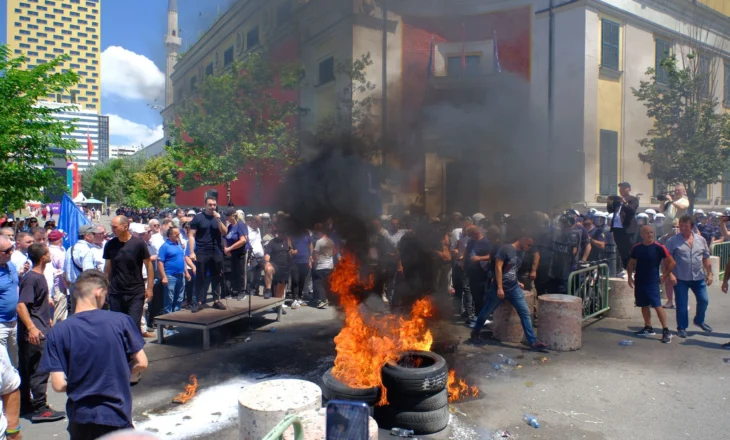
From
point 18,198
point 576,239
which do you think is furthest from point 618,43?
point 18,198

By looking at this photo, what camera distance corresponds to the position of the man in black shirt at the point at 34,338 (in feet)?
13.5

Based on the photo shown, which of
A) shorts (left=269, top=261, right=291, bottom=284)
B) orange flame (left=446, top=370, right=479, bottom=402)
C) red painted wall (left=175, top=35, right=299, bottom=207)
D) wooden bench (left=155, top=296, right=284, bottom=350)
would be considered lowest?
orange flame (left=446, top=370, right=479, bottom=402)

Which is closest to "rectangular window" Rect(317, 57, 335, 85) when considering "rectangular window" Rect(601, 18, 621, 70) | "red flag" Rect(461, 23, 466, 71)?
"red flag" Rect(461, 23, 466, 71)

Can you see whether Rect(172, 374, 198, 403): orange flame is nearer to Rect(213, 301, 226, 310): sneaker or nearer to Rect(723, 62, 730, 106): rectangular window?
Rect(213, 301, 226, 310): sneaker

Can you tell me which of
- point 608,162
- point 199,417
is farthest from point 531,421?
point 608,162

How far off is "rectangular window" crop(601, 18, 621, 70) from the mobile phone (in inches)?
605

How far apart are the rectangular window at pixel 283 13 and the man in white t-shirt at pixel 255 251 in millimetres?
4245

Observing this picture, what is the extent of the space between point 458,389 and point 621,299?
4636mm

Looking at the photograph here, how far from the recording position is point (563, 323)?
6250 mm

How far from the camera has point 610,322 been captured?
7766mm

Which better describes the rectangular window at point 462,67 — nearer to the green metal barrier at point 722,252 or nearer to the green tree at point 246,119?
the green tree at point 246,119

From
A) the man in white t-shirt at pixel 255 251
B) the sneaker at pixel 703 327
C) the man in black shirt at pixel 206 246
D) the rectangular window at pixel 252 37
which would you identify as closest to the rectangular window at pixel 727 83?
the sneaker at pixel 703 327

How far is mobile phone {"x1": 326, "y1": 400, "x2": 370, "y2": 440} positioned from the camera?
8.35 ft

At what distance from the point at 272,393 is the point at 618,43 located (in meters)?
16.1
